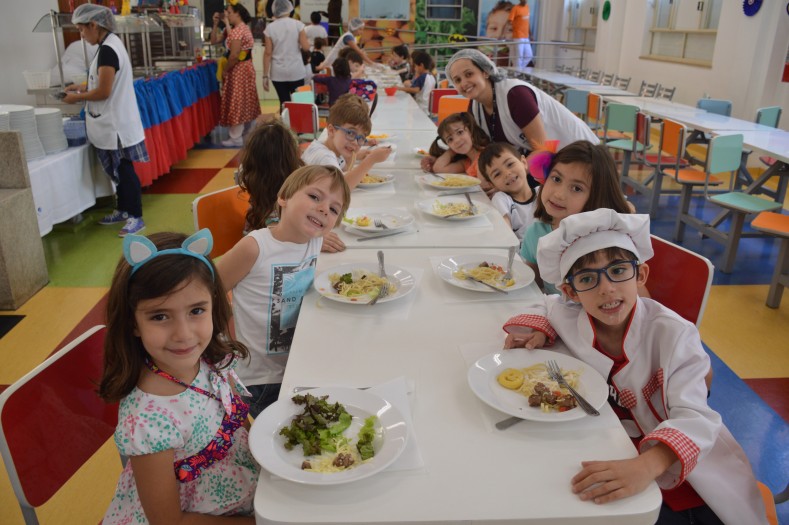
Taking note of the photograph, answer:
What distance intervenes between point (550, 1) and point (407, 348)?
531 inches

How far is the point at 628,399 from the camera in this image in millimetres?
1363

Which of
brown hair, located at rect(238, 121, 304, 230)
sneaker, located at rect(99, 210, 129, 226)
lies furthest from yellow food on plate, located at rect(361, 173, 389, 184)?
sneaker, located at rect(99, 210, 129, 226)

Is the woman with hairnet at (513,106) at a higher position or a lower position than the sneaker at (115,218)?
higher

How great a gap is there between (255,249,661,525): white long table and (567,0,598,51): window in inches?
458

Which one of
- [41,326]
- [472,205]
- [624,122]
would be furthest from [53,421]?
[624,122]

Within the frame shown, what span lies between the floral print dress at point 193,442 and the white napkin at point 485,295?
654 mm

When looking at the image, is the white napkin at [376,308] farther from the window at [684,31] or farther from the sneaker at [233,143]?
the window at [684,31]

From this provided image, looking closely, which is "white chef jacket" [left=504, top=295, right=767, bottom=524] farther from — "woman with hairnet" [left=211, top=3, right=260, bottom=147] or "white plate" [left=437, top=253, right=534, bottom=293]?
"woman with hairnet" [left=211, top=3, right=260, bottom=147]

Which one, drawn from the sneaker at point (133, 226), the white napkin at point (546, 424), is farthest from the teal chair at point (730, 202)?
the sneaker at point (133, 226)

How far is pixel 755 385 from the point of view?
2.66 m

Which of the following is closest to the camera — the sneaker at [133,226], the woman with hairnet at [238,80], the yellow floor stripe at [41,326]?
the yellow floor stripe at [41,326]

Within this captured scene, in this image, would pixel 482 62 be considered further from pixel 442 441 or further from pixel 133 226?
pixel 133 226

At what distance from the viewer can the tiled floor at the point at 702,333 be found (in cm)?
206

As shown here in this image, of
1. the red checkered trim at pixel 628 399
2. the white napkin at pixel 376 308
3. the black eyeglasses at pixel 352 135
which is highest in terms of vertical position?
the black eyeglasses at pixel 352 135
